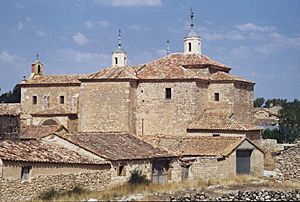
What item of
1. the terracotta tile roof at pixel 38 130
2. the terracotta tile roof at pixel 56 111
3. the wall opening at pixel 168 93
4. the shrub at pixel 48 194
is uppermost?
the wall opening at pixel 168 93

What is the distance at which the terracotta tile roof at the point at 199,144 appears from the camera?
2901 cm

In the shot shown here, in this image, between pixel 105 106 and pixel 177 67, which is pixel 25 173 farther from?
pixel 177 67

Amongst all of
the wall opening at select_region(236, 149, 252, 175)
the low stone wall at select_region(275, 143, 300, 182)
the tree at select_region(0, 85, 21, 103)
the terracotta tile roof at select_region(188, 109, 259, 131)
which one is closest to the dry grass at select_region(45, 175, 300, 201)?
the low stone wall at select_region(275, 143, 300, 182)

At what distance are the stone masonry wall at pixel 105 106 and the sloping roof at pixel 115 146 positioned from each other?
2.87 metres

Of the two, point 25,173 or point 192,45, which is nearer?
point 25,173

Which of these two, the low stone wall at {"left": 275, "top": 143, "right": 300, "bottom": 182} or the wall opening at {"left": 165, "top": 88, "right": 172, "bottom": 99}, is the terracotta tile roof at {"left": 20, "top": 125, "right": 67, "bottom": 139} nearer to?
the wall opening at {"left": 165, "top": 88, "right": 172, "bottom": 99}

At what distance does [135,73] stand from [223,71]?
232 inches

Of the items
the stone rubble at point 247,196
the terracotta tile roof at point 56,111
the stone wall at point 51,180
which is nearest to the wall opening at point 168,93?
the stone wall at point 51,180

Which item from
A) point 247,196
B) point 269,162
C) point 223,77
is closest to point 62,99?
point 223,77

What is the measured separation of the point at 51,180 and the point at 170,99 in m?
12.4

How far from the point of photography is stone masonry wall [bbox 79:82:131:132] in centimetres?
3312

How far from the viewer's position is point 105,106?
33.5 m

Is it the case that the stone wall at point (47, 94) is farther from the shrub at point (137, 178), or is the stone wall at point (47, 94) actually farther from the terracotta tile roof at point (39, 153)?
the shrub at point (137, 178)

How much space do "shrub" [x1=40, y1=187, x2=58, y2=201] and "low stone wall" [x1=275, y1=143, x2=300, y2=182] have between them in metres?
9.68
